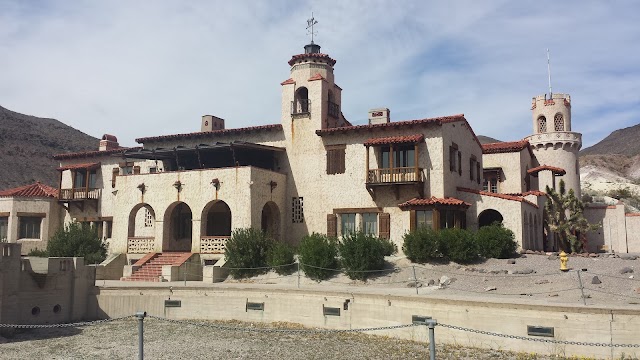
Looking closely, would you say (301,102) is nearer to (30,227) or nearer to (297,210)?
(297,210)

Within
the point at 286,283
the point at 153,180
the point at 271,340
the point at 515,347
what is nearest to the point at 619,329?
the point at 515,347

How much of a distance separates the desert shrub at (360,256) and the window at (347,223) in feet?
20.1

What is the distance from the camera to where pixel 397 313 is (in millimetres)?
19141

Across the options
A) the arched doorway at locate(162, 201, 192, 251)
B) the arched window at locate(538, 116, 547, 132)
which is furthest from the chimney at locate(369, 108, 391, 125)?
the arched window at locate(538, 116, 547, 132)

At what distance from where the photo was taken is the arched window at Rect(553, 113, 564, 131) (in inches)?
1756

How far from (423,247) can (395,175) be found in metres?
5.57

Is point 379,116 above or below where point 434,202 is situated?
above

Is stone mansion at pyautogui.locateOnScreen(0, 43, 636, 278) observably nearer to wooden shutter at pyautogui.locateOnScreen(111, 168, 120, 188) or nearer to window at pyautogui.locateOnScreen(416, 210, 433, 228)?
window at pyautogui.locateOnScreen(416, 210, 433, 228)

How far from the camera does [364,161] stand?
32.9 m

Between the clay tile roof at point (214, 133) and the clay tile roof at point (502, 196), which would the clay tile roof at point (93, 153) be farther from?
the clay tile roof at point (502, 196)

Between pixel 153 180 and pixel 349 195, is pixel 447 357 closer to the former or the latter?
pixel 349 195

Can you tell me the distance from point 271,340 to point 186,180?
54.7ft

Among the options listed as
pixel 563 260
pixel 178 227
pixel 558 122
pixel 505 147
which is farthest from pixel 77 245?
pixel 558 122

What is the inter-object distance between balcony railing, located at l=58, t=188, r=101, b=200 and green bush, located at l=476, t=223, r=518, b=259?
2935 centimetres
